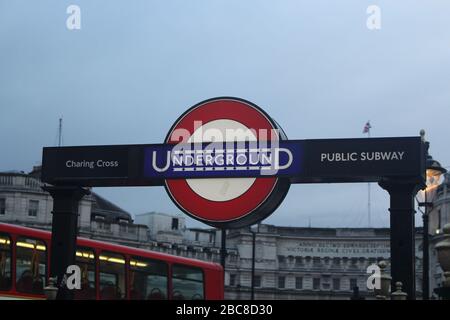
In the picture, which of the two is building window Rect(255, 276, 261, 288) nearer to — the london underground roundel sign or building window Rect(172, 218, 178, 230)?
building window Rect(172, 218, 178, 230)

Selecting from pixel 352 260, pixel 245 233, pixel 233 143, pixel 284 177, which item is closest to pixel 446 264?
pixel 284 177

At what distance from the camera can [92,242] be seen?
70.9 feet

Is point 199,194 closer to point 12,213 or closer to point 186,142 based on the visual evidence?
point 186,142

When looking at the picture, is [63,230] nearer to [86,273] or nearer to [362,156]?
[362,156]

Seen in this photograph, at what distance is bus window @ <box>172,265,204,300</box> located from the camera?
2354 cm

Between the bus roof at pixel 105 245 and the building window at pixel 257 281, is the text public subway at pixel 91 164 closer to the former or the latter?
the bus roof at pixel 105 245

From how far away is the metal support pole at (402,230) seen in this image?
13.4m

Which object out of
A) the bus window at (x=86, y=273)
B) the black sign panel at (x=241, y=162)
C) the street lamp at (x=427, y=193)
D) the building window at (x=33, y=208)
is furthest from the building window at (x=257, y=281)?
the black sign panel at (x=241, y=162)

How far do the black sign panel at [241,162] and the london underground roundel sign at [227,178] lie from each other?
0.04m

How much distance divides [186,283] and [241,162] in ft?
35.0

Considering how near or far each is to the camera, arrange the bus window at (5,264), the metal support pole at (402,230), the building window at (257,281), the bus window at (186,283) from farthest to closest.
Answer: the building window at (257,281), the bus window at (186,283), the bus window at (5,264), the metal support pole at (402,230)

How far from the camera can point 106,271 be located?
2186 cm

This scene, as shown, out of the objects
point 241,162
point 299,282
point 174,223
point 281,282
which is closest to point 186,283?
point 241,162

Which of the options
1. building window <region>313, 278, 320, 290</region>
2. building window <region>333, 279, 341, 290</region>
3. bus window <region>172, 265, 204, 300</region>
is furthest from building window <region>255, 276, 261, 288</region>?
bus window <region>172, 265, 204, 300</region>
